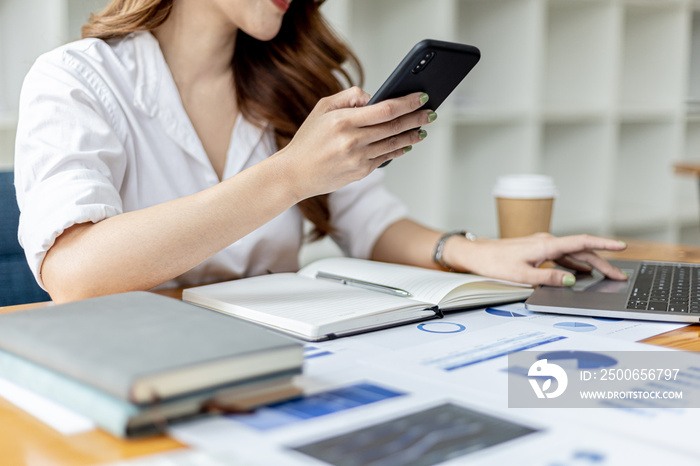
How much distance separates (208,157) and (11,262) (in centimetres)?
36

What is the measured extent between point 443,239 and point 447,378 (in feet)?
1.96

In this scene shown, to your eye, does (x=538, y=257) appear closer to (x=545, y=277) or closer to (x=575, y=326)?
(x=545, y=277)

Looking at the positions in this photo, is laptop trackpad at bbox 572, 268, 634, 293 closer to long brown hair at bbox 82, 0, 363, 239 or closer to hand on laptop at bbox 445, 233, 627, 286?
hand on laptop at bbox 445, 233, 627, 286

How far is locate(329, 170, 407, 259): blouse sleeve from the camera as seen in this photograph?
1.33 m

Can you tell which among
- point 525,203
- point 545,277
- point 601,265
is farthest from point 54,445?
point 525,203

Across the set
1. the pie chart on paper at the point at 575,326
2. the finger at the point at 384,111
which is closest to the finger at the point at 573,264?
the pie chart on paper at the point at 575,326

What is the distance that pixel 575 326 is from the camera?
2.52ft

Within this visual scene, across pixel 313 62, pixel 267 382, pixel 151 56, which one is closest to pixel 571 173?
pixel 313 62

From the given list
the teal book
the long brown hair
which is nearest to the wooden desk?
the teal book

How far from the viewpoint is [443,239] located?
1.17 metres

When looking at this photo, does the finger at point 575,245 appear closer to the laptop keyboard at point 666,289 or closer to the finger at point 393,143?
the laptop keyboard at point 666,289

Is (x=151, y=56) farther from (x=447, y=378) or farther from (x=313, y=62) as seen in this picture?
(x=447, y=378)

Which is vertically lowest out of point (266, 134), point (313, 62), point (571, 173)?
point (571, 173)

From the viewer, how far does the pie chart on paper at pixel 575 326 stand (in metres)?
0.75
